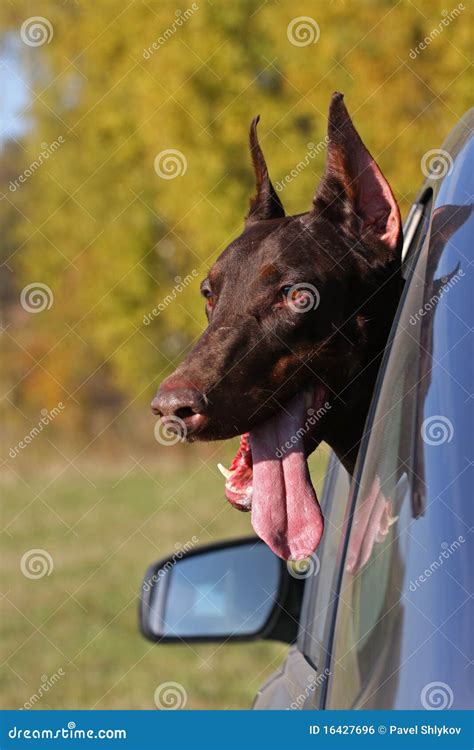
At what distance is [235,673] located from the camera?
33.7 ft

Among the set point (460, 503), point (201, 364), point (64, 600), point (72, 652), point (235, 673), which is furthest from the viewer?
point (64, 600)

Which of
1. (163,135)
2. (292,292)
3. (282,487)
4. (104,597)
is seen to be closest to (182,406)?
(282,487)

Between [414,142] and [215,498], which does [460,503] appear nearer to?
[414,142]

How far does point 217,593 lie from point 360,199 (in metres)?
1.42

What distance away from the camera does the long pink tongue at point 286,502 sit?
224cm

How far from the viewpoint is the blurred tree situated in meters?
14.4

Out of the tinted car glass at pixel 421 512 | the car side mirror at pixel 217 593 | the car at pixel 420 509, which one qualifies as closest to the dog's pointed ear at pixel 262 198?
the car at pixel 420 509

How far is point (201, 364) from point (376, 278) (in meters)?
0.40

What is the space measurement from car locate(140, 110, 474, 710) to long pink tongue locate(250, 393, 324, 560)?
0.23ft

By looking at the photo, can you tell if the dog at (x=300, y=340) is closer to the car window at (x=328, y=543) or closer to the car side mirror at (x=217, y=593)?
the car window at (x=328, y=543)

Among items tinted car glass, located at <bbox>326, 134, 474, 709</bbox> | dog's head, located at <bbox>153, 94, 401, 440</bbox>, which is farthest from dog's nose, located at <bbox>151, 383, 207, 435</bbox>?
tinted car glass, located at <bbox>326, 134, 474, 709</bbox>

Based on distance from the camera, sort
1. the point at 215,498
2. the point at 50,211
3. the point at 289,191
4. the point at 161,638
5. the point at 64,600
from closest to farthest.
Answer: the point at 161,638
the point at 64,600
the point at 289,191
the point at 215,498
the point at 50,211

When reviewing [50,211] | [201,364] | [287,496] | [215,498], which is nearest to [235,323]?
[201,364]

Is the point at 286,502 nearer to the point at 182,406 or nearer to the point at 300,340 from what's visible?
the point at 182,406
